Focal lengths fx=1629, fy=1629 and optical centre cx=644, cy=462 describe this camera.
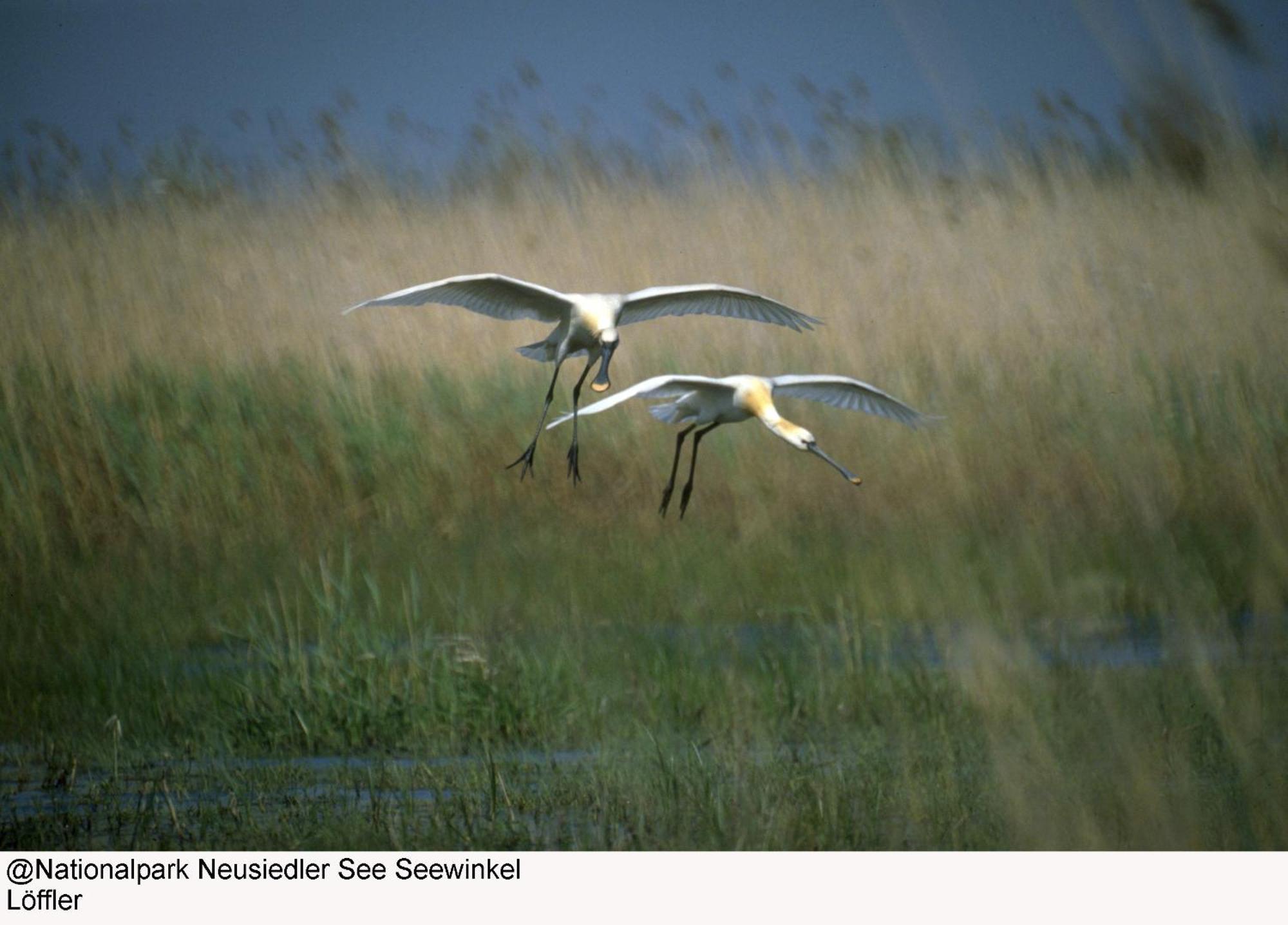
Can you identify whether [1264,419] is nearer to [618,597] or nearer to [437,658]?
[618,597]

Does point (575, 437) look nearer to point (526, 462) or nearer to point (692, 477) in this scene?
point (692, 477)

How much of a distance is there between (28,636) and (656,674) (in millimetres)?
2194

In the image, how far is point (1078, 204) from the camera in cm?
690

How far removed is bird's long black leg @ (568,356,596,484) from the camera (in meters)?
5.58

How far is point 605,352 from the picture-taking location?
5.44m

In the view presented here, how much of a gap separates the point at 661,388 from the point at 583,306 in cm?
42

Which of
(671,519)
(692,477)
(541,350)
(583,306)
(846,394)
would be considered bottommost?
(671,519)

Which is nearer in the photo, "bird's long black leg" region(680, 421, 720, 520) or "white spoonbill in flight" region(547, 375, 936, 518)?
"white spoonbill in flight" region(547, 375, 936, 518)

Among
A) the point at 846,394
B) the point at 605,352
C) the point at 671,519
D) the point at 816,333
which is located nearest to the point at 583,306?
the point at 605,352

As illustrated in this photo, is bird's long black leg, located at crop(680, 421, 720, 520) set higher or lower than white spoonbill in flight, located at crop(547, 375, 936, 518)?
lower

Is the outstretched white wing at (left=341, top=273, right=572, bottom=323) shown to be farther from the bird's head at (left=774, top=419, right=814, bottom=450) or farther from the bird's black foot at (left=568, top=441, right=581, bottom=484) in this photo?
the bird's head at (left=774, top=419, right=814, bottom=450)

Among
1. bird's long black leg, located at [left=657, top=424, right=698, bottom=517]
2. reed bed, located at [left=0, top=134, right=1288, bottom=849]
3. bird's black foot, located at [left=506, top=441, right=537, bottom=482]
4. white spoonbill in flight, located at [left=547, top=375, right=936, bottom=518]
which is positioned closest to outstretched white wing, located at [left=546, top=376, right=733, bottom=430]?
white spoonbill in flight, located at [left=547, top=375, right=936, bottom=518]

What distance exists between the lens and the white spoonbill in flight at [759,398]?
5.17m

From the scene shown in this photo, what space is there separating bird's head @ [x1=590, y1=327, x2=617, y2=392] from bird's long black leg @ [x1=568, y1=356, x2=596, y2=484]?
59 mm
